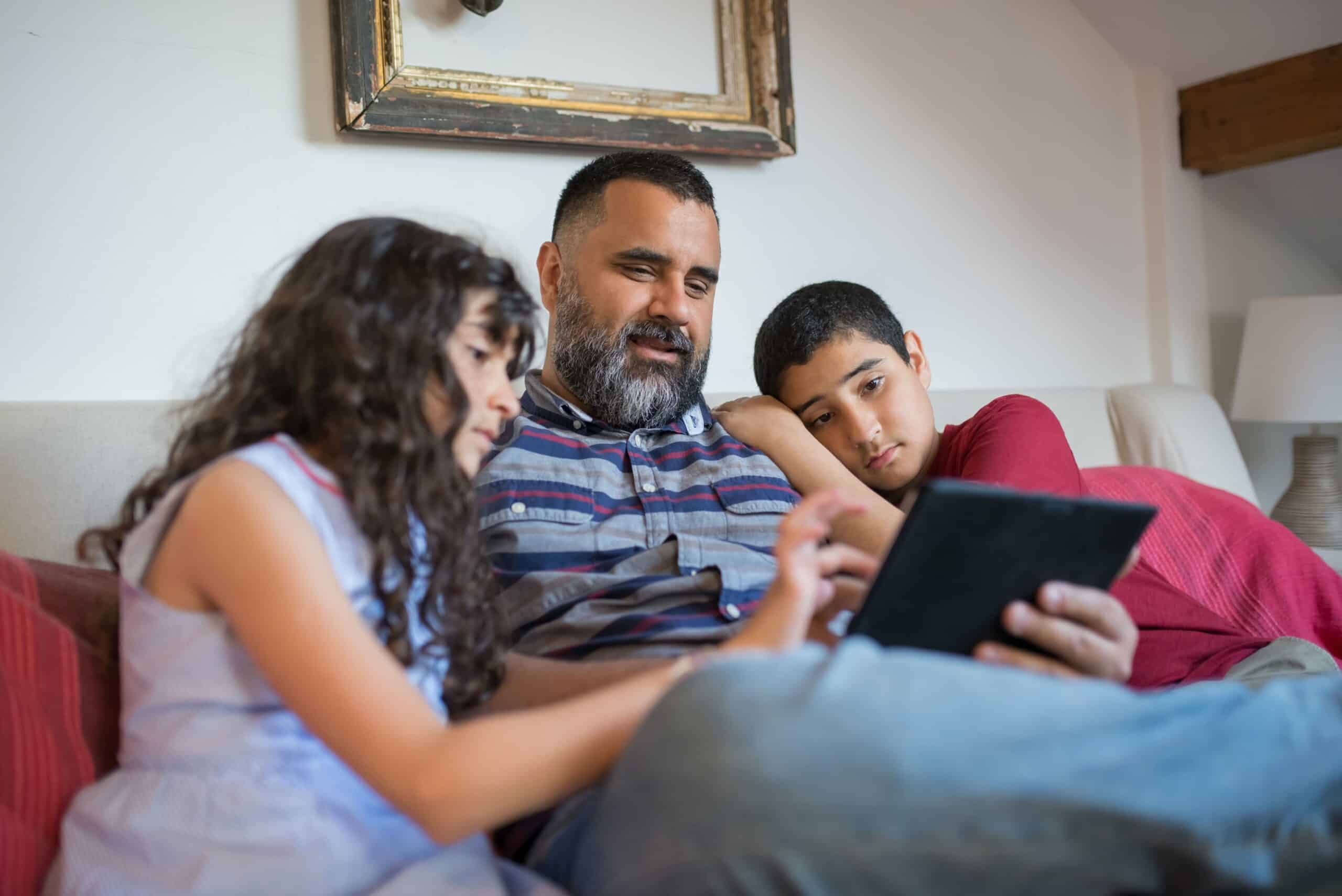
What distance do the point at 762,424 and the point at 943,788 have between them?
93 centimetres

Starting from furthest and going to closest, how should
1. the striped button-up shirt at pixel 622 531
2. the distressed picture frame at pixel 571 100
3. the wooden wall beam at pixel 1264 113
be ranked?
1. the wooden wall beam at pixel 1264 113
2. the distressed picture frame at pixel 571 100
3. the striped button-up shirt at pixel 622 531

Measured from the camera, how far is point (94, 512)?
1.34 metres

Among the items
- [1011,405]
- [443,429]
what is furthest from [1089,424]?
[443,429]

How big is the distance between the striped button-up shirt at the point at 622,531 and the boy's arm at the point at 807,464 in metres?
0.04

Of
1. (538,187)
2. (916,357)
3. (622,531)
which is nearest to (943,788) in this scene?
(622,531)

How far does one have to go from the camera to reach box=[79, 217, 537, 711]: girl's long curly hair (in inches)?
34.1

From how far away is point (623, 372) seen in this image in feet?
4.83

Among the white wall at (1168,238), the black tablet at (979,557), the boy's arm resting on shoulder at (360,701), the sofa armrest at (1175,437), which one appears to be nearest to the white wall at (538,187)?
the white wall at (1168,238)

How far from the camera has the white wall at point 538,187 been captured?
5.16ft

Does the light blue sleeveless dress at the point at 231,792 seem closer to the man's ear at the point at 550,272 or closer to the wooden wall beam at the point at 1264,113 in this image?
the man's ear at the point at 550,272

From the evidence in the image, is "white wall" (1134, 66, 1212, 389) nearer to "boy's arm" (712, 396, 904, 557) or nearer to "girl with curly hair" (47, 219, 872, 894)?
"boy's arm" (712, 396, 904, 557)

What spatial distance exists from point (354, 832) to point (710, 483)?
2.29 feet

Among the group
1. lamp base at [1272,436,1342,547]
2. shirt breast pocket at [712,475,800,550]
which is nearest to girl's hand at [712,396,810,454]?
shirt breast pocket at [712,475,800,550]

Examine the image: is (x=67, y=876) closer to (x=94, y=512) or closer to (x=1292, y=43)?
(x=94, y=512)
